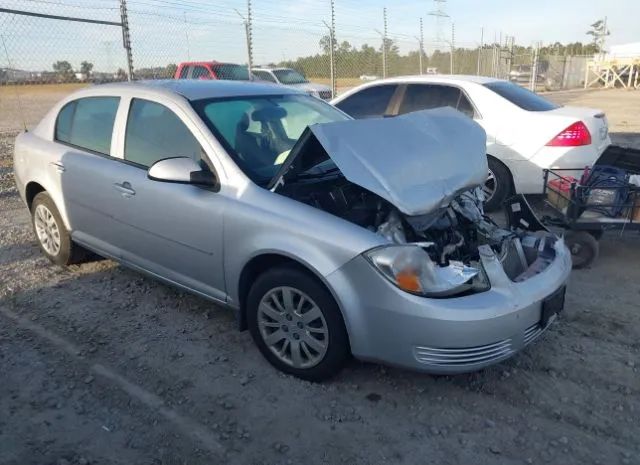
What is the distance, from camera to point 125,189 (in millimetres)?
3854

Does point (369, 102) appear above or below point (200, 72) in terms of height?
below

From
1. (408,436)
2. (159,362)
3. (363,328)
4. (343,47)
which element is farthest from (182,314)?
(343,47)

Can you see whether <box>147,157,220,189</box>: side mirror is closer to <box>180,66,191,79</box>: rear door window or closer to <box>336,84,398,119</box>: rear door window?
<box>336,84,398,119</box>: rear door window

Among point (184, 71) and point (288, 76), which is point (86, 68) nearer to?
point (184, 71)

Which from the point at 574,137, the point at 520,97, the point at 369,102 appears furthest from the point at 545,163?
the point at 369,102

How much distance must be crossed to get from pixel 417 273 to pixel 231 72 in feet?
44.4

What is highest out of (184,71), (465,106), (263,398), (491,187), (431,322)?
(184,71)

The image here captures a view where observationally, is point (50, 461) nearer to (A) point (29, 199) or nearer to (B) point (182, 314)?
(B) point (182, 314)

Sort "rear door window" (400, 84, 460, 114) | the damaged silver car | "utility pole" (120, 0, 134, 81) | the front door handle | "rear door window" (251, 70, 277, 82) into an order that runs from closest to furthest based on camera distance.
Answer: the damaged silver car < the front door handle < "rear door window" (400, 84, 460, 114) < "utility pole" (120, 0, 134, 81) < "rear door window" (251, 70, 277, 82)

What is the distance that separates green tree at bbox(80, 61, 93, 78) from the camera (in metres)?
10.4

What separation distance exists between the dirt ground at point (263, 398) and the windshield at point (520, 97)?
116 inches

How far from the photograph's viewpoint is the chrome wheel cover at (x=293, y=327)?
3.03 m

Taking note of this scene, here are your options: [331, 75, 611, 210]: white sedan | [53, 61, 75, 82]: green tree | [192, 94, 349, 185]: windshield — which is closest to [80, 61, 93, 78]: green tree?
[53, 61, 75, 82]: green tree

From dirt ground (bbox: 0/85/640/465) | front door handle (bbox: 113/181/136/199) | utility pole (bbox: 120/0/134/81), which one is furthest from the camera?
utility pole (bbox: 120/0/134/81)
